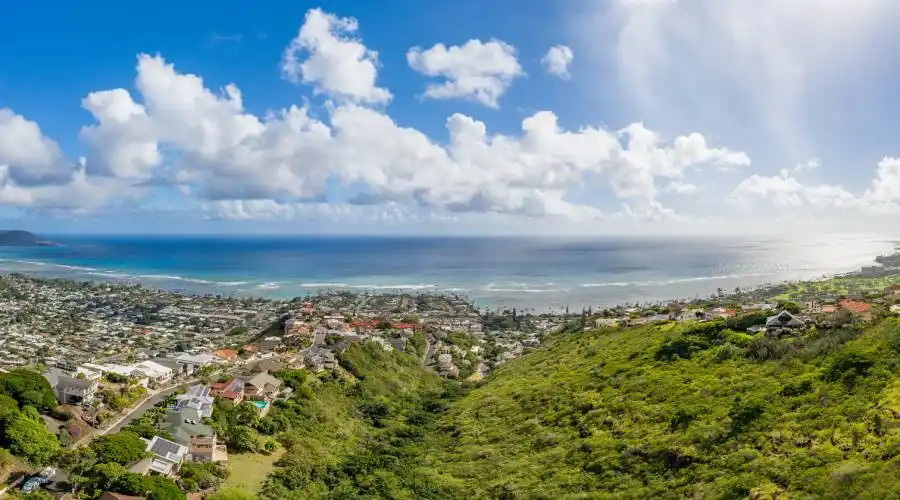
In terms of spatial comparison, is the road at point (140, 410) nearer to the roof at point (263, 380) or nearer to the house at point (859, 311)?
the roof at point (263, 380)

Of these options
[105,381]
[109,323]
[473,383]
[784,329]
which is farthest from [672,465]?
[109,323]

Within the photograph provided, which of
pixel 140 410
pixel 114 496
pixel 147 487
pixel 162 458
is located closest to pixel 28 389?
pixel 140 410

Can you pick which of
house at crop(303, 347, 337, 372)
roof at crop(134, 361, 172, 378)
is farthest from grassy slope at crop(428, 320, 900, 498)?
roof at crop(134, 361, 172, 378)

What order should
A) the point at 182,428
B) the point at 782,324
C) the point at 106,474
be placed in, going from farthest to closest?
the point at 782,324 < the point at 182,428 < the point at 106,474

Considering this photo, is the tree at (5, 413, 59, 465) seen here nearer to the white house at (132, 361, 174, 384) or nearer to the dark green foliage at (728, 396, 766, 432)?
the white house at (132, 361, 174, 384)

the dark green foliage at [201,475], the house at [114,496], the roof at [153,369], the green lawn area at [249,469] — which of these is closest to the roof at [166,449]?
the dark green foliage at [201,475]

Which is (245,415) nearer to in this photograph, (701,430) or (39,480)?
(39,480)
